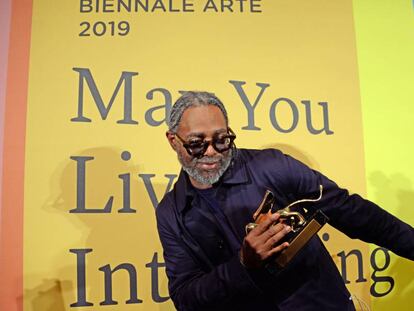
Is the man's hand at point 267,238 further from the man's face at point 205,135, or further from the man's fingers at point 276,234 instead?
the man's face at point 205,135

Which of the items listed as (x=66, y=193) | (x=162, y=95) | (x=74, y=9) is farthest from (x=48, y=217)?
(x=74, y=9)

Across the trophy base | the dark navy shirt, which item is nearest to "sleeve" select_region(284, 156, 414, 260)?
the dark navy shirt

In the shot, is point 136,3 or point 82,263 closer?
point 82,263

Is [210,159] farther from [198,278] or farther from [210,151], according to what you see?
[198,278]

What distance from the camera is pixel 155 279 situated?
1.33 meters

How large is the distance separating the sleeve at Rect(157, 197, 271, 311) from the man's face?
0.15 meters

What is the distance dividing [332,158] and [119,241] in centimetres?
80

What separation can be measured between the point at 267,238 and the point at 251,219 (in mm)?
263

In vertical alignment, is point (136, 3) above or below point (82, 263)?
above

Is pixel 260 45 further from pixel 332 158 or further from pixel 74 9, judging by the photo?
pixel 74 9

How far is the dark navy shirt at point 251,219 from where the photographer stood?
927 millimetres

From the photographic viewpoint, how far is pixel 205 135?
940 mm

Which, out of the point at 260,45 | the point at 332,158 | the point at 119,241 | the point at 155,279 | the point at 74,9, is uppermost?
the point at 74,9

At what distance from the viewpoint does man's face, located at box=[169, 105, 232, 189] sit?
94 centimetres
